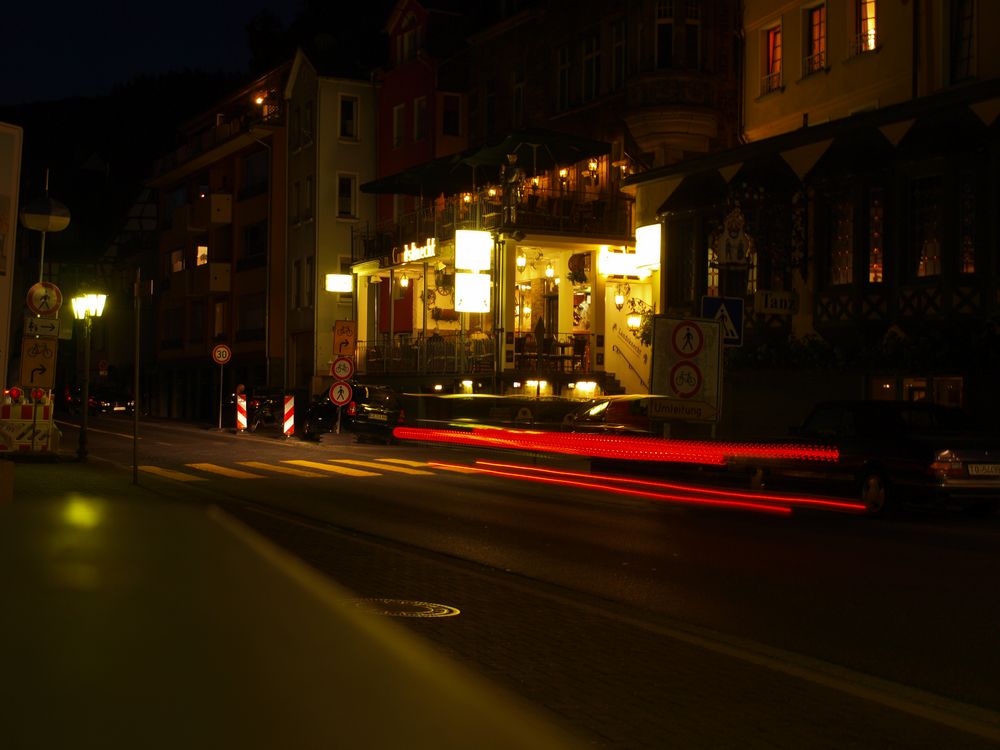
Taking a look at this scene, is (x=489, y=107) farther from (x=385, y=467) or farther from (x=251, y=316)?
(x=385, y=467)

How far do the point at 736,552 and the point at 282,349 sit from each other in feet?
138

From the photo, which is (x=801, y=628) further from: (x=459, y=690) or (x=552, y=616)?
(x=459, y=690)

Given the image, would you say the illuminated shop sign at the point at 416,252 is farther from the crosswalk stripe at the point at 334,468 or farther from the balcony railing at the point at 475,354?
the crosswalk stripe at the point at 334,468

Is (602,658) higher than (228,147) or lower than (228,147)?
lower

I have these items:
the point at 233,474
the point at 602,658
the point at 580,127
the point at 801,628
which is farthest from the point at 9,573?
the point at 580,127

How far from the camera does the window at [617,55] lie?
3562 cm

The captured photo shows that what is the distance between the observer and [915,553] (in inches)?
526

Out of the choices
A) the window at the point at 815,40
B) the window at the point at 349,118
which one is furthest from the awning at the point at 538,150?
the window at the point at 349,118

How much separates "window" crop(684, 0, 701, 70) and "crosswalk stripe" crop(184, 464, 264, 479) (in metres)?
16.9

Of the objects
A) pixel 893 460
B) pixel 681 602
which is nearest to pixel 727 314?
pixel 893 460

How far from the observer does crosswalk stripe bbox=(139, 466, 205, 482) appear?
22422 mm

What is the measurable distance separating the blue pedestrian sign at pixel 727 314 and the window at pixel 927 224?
7048 millimetres

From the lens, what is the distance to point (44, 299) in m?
20.1

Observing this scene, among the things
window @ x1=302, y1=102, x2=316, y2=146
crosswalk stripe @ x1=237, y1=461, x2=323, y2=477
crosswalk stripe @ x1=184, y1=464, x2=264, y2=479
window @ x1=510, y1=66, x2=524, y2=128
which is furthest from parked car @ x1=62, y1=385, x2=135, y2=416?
crosswalk stripe @ x1=184, y1=464, x2=264, y2=479
